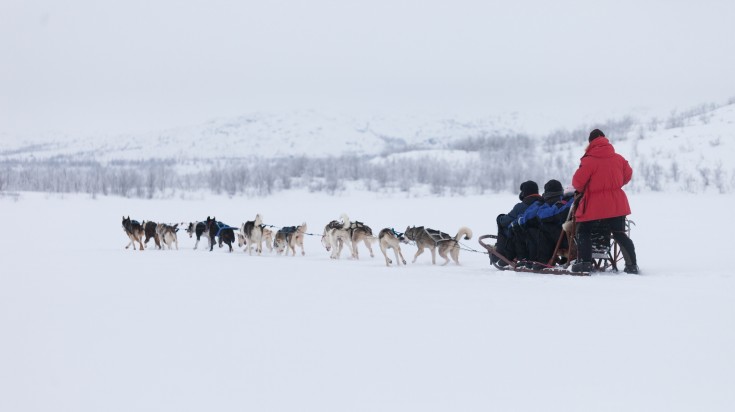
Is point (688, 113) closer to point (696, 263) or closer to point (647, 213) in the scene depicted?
point (647, 213)

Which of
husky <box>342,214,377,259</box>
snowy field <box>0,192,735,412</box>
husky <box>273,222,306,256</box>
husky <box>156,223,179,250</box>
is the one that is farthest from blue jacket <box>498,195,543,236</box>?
husky <box>156,223,179,250</box>

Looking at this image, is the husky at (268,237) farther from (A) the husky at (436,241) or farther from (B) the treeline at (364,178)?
(B) the treeline at (364,178)

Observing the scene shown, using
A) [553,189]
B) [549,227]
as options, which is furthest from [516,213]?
[553,189]

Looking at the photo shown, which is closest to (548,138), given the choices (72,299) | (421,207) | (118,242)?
(421,207)

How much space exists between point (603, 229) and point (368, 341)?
3.73m

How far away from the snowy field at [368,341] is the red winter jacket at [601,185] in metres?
0.69

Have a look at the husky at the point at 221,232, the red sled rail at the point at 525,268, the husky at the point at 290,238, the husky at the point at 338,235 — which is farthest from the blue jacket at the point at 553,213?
the husky at the point at 221,232

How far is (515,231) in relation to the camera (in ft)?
22.0

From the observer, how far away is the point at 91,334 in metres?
3.59

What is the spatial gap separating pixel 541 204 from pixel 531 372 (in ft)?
13.8

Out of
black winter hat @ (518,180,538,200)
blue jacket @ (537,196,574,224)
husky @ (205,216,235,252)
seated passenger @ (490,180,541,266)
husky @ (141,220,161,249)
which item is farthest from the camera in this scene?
husky @ (141,220,161,249)

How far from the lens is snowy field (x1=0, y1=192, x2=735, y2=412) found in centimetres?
256

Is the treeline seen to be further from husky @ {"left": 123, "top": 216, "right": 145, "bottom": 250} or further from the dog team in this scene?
husky @ {"left": 123, "top": 216, "right": 145, "bottom": 250}

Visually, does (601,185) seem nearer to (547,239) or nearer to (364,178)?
(547,239)
